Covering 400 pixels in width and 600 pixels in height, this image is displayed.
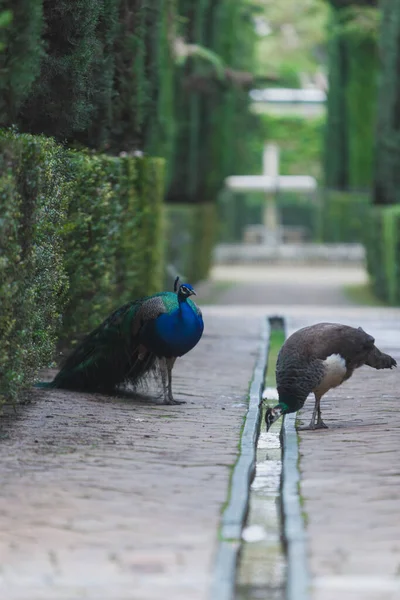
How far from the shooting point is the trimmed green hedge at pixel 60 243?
9.80 metres

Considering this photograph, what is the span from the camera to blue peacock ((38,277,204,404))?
1163 centimetres

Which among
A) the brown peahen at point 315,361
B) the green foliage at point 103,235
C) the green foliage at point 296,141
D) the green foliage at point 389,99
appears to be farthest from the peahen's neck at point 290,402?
the green foliage at point 296,141

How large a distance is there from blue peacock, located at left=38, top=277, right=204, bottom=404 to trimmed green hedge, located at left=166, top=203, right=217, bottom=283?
538 inches

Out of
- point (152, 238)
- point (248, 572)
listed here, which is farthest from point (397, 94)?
point (248, 572)

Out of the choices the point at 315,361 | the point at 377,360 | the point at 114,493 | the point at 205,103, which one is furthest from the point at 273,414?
the point at 205,103

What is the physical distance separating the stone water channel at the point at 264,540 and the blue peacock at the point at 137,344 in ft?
6.12

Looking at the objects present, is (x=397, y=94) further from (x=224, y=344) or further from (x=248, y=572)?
(x=248, y=572)

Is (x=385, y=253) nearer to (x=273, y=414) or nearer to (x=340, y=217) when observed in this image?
(x=340, y=217)

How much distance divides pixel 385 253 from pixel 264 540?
69.0 feet

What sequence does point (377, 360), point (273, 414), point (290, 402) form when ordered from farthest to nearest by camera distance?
point (377, 360) < point (290, 402) < point (273, 414)

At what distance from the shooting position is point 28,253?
34.4 feet

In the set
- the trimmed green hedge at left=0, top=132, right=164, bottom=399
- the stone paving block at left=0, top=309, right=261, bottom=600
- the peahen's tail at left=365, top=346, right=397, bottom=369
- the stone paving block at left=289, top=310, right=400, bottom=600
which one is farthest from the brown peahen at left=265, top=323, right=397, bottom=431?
the trimmed green hedge at left=0, top=132, right=164, bottom=399

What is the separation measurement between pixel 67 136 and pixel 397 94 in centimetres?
1723

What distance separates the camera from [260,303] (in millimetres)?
28281
